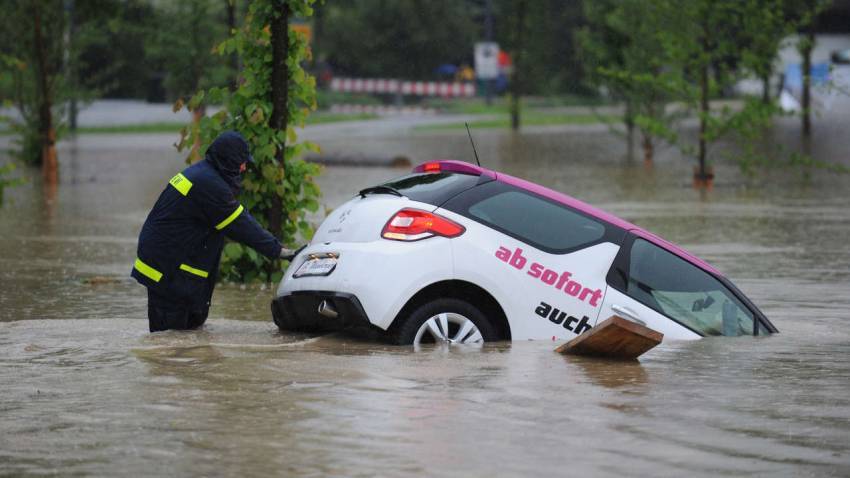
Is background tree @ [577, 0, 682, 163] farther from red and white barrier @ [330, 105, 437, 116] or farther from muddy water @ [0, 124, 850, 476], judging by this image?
red and white barrier @ [330, 105, 437, 116]

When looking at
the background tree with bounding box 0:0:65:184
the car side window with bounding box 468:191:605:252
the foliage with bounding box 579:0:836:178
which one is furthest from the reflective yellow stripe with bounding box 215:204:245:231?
the foliage with bounding box 579:0:836:178

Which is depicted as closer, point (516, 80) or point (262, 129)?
point (262, 129)

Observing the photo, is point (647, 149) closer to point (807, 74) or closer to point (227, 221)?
point (807, 74)

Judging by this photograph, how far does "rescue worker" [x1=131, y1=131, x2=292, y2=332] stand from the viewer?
938cm

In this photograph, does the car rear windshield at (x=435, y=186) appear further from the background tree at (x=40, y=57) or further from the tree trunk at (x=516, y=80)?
the tree trunk at (x=516, y=80)

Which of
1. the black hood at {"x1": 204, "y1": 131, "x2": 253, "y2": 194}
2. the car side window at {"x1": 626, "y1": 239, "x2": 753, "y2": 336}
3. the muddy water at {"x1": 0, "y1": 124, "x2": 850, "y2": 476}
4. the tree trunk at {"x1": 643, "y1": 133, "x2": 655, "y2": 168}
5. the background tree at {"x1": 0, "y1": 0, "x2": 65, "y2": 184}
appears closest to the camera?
the muddy water at {"x1": 0, "y1": 124, "x2": 850, "y2": 476}

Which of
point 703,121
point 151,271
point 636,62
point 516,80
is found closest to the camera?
point 151,271

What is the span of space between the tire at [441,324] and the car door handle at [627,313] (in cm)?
74

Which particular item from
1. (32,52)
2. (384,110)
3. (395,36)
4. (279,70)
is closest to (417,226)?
(279,70)

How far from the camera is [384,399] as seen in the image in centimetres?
731

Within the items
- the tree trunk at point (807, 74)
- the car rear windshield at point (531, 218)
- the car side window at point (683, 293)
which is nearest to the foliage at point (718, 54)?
the tree trunk at point (807, 74)

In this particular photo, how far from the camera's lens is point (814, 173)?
2934cm

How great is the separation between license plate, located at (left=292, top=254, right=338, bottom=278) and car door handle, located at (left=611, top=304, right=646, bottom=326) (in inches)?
61.4

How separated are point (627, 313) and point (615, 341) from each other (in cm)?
54
